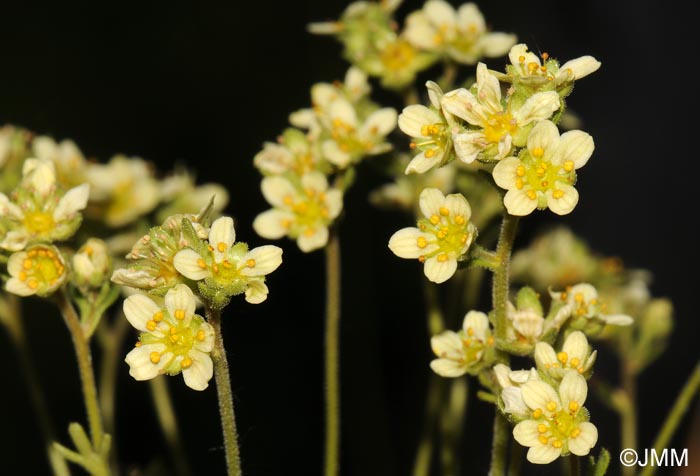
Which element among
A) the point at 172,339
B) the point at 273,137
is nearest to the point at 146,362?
the point at 172,339

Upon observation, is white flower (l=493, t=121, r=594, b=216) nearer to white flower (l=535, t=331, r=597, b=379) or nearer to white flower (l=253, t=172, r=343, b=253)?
white flower (l=535, t=331, r=597, b=379)

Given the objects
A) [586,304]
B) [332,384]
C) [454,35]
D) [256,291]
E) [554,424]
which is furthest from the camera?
[454,35]

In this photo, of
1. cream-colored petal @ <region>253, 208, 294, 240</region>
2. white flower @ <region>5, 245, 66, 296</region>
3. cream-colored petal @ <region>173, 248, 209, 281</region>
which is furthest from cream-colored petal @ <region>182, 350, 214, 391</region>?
cream-colored petal @ <region>253, 208, 294, 240</region>

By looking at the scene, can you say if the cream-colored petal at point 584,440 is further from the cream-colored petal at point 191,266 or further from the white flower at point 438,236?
the cream-colored petal at point 191,266

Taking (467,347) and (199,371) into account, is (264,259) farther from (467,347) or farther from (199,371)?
(467,347)

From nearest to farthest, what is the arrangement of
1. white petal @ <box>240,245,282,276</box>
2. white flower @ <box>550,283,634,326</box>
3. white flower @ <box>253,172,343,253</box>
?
1. white petal @ <box>240,245,282,276</box>
2. white flower @ <box>550,283,634,326</box>
3. white flower @ <box>253,172,343,253</box>

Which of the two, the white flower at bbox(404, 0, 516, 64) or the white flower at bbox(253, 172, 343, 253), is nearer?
the white flower at bbox(253, 172, 343, 253)
